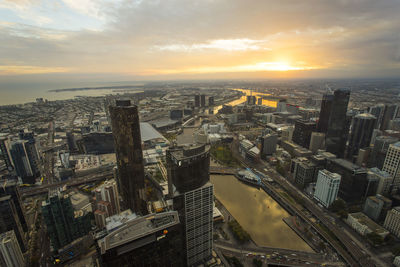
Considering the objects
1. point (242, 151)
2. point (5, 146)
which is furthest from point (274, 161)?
point (5, 146)

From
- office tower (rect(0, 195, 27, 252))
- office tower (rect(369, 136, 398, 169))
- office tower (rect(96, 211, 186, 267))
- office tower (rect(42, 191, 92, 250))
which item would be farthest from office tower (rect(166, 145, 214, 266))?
office tower (rect(369, 136, 398, 169))

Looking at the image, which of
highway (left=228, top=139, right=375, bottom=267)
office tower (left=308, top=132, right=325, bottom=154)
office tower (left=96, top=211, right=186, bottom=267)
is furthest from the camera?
office tower (left=308, top=132, right=325, bottom=154)

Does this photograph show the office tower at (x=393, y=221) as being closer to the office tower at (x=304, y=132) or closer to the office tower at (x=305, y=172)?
the office tower at (x=305, y=172)

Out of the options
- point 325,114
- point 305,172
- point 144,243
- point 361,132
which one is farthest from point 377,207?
point 144,243

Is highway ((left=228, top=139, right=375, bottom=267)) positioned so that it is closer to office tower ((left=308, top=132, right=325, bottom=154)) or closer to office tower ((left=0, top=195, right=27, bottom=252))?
office tower ((left=308, top=132, right=325, bottom=154))

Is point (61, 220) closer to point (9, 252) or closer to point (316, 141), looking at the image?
point (9, 252)
